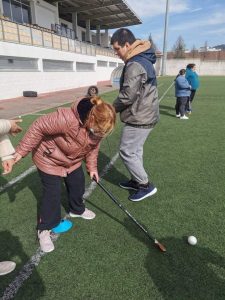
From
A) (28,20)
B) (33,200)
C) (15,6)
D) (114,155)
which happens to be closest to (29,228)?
(33,200)

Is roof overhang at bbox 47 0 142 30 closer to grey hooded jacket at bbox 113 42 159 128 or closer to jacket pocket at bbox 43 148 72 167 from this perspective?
grey hooded jacket at bbox 113 42 159 128

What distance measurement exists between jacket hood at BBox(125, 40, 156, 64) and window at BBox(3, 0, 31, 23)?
21.3 m

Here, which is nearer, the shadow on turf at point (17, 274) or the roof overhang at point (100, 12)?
the shadow on turf at point (17, 274)

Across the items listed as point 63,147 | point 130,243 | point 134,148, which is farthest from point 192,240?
point 63,147

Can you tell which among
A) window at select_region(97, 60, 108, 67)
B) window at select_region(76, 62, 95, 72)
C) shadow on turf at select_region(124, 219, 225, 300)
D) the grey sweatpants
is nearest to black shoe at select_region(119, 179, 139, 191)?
the grey sweatpants

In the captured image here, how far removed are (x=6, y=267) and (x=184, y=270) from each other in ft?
6.07

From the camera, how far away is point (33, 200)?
14.2 feet

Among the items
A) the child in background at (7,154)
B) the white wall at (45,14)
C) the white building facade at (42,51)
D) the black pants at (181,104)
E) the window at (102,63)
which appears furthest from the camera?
the window at (102,63)

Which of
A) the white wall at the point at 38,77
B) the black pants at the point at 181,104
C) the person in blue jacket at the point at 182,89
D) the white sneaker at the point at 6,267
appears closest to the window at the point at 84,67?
the white wall at the point at 38,77

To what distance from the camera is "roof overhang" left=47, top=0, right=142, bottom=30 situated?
111ft

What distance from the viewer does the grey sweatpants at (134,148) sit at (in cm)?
408

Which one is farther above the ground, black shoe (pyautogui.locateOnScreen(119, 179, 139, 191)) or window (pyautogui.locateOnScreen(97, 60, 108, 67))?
window (pyautogui.locateOnScreen(97, 60, 108, 67))

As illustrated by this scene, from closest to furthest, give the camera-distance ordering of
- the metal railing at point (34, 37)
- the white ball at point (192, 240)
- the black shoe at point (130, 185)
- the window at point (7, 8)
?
the white ball at point (192, 240) → the black shoe at point (130, 185) → the metal railing at point (34, 37) → the window at point (7, 8)

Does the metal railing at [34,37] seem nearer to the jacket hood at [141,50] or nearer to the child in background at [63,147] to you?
the jacket hood at [141,50]
